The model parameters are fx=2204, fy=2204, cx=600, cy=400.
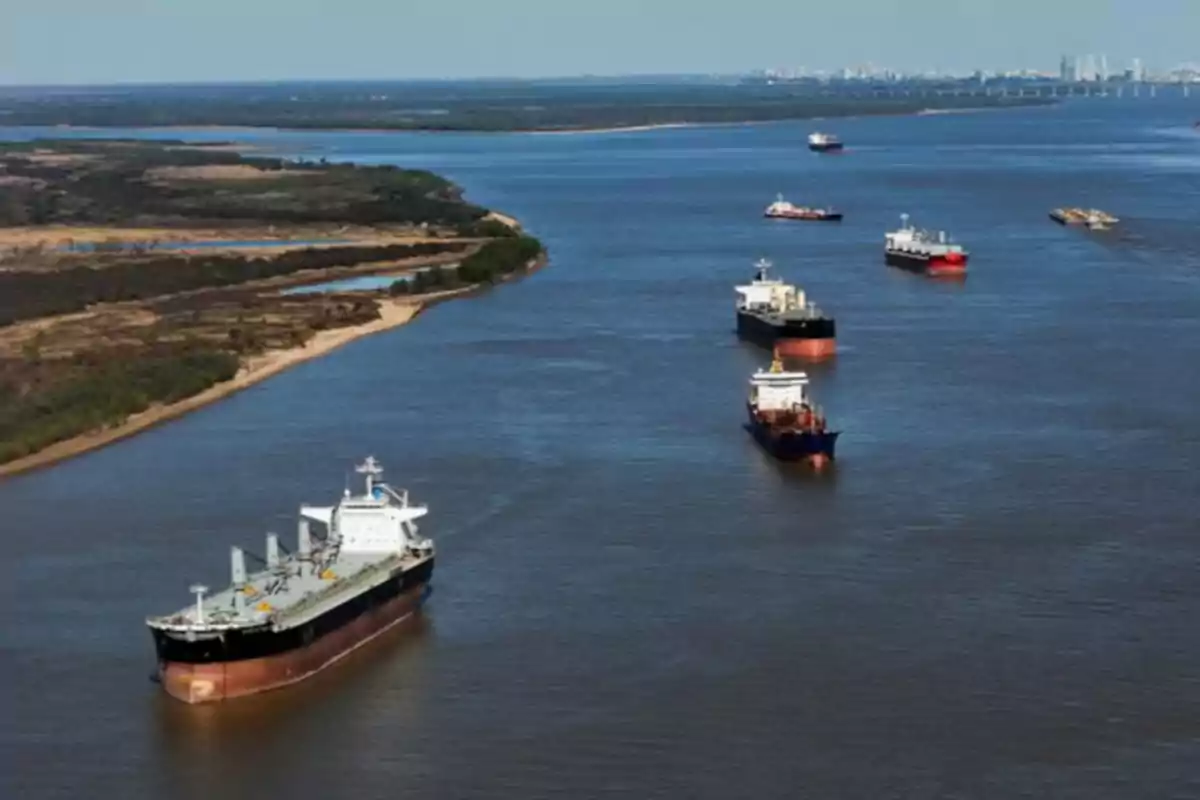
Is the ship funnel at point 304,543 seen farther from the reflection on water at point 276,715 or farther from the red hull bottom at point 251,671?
the reflection on water at point 276,715

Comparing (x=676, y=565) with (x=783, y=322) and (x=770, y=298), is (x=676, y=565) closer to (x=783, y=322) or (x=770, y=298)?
(x=783, y=322)

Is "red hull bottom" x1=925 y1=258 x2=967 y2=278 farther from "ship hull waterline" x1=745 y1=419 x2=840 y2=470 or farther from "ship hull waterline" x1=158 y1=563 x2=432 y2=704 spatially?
"ship hull waterline" x1=158 y1=563 x2=432 y2=704

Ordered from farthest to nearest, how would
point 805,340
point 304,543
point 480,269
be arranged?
point 480,269, point 805,340, point 304,543

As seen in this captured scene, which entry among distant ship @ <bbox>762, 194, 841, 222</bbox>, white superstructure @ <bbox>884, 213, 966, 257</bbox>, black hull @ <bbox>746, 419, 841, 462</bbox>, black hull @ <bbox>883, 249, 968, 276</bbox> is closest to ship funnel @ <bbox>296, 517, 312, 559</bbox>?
black hull @ <bbox>746, 419, 841, 462</bbox>

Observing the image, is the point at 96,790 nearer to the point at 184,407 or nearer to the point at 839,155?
the point at 184,407

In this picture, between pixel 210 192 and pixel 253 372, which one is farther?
pixel 210 192

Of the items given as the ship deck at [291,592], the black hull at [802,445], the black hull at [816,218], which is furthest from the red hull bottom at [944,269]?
the ship deck at [291,592]

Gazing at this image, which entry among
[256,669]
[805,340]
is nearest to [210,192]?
[805,340]
